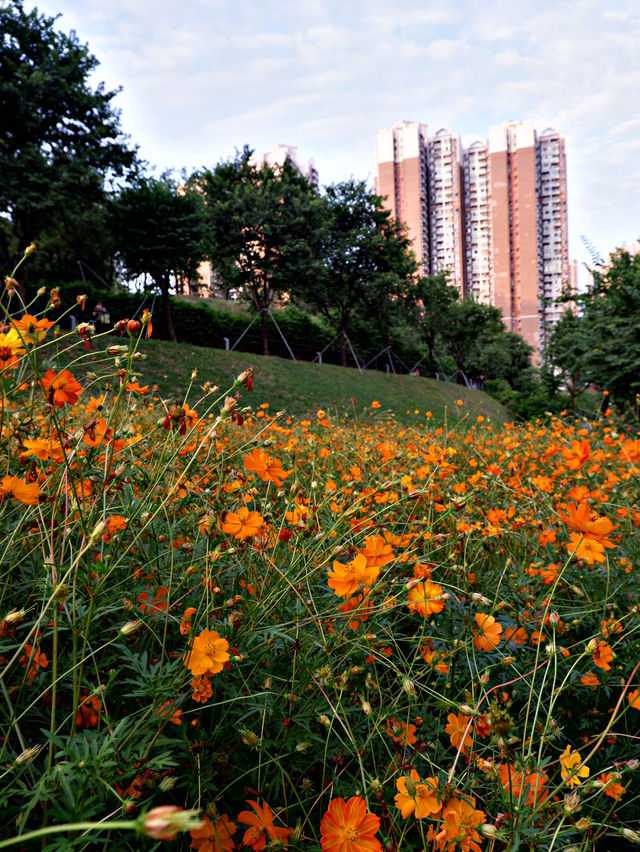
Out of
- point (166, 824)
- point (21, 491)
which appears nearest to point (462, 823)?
point (166, 824)

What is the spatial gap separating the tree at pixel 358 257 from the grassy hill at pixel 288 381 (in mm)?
2869

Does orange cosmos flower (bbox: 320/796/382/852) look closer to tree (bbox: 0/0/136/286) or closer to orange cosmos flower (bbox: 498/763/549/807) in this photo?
orange cosmos flower (bbox: 498/763/549/807)

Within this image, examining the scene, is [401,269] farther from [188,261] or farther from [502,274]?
[502,274]

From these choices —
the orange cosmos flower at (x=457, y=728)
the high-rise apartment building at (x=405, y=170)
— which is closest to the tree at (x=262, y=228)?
the orange cosmos flower at (x=457, y=728)

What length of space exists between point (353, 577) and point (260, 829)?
1.16ft

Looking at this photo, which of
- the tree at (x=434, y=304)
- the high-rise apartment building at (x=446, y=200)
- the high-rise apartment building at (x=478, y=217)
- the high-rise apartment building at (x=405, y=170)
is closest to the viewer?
the tree at (x=434, y=304)

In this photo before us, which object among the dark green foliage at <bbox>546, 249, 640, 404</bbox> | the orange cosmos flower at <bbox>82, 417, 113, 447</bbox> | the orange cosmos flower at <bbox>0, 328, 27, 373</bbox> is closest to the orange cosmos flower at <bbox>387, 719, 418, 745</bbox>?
the orange cosmos flower at <bbox>82, 417, 113, 447</bbox>

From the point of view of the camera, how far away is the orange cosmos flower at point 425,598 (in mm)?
790

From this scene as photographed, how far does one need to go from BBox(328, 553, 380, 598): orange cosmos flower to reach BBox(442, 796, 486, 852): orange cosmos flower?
0.30m

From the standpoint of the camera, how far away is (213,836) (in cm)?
67

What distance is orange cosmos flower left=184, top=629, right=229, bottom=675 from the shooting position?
0.66 m

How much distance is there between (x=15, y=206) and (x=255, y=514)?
13175 mm

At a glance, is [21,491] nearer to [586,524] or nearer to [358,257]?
[586,524]

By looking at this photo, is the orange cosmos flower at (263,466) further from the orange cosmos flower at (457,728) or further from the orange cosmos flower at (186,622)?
the orange cosmos flower at (457,728)
